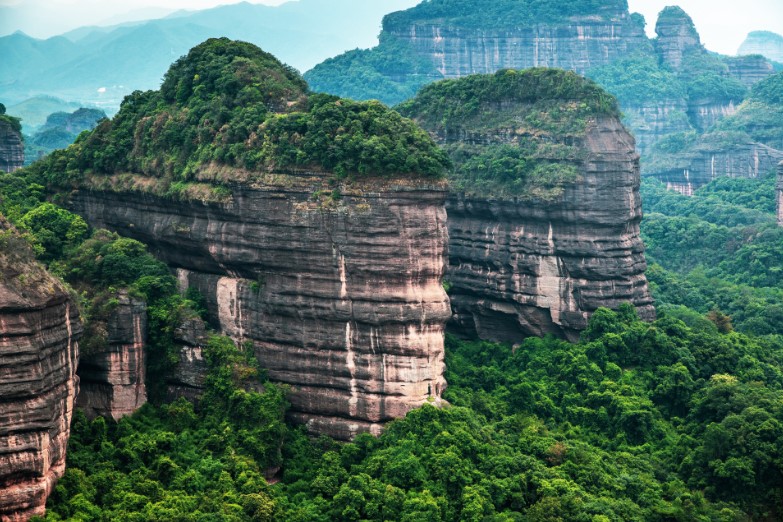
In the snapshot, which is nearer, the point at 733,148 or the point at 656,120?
the point at 733,148

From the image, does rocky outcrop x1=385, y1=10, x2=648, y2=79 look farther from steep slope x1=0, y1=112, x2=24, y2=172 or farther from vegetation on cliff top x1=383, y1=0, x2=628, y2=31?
steep slope x1=0, y1=112, x2=24, y2=172

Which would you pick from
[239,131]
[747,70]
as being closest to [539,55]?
[747,70]

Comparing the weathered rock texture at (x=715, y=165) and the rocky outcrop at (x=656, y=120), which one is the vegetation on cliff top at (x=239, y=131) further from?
the rocky outcrop at (x=656, y=120)

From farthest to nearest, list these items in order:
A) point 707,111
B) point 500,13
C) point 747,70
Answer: point 500,13 → point 747,70 → point 707,111

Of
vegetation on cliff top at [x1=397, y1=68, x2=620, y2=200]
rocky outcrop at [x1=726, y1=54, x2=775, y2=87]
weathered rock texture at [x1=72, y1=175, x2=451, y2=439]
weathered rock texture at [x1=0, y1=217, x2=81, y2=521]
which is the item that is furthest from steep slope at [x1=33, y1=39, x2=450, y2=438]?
rocky outcrop at [x1=726, y1=54, x2=775, y2=87]

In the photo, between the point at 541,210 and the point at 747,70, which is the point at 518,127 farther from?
the point at 747,70

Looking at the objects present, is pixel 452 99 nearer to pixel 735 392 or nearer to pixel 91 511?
pixel 735 392
